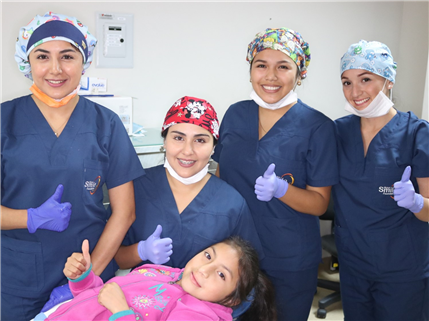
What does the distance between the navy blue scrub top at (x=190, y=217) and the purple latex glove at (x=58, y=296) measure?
28cm

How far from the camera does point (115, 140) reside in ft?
5.06

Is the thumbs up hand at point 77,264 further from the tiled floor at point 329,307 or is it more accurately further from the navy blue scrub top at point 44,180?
the tiled floor at point 329,307

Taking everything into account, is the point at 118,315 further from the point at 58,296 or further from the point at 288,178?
the point at 288,178

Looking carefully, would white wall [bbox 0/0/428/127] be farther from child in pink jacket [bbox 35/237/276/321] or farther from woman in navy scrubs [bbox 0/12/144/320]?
child in pink jacket [bbox 35/237/276/321]

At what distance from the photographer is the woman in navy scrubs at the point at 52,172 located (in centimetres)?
138

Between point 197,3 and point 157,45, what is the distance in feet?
1.23

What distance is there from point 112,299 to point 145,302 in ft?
0.42

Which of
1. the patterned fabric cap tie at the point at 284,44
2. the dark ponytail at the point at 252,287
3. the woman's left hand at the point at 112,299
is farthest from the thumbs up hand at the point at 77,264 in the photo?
the patterned fabric cap tie at the point at 284,44

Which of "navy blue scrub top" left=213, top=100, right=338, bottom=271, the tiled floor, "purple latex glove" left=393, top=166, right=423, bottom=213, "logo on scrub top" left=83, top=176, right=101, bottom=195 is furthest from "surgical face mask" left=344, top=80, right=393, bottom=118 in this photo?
the tiled floor

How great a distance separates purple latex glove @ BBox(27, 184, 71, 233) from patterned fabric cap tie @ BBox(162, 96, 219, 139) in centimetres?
47

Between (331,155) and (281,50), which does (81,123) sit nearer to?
(281,50)

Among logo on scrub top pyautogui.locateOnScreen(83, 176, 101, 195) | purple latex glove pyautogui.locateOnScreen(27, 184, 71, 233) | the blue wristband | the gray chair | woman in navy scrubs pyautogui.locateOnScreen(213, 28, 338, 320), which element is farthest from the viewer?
the gray chair

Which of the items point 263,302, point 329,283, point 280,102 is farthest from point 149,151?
point 329,283

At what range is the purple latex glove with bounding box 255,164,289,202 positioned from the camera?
5.10ft
